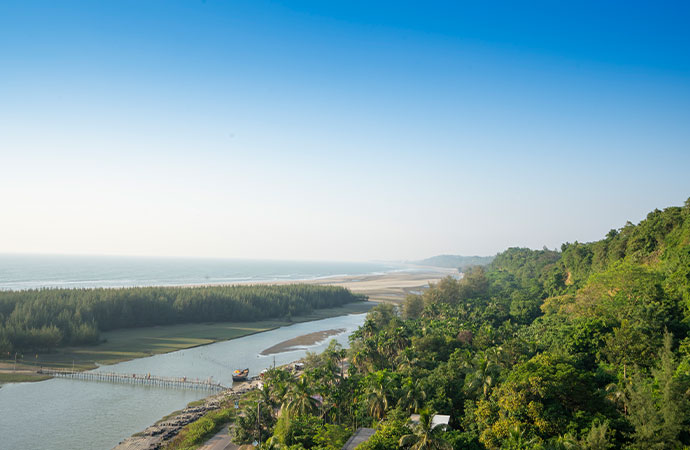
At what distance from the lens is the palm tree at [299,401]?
39.8 metres

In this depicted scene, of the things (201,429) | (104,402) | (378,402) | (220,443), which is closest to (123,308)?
(104,402)

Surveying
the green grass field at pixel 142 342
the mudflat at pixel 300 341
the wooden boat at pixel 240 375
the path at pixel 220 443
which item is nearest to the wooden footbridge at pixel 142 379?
the wooden boat at pixel 240 375

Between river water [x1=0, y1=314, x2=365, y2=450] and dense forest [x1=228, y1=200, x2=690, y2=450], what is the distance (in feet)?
47.3

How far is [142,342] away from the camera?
278 feet

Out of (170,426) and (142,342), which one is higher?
(142,342)

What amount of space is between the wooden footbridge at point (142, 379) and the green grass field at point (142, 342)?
11.2 feet

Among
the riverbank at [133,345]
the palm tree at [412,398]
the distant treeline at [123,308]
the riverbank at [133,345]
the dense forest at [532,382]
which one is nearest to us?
the dense forest at [532,382]

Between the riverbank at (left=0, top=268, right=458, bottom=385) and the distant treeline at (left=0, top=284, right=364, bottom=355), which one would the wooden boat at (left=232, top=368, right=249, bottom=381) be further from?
the distant treeline at (left=0, top=284, right=364, bottom=355)

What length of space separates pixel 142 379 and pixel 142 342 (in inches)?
1049

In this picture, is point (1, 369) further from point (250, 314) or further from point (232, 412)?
point (250, 314)

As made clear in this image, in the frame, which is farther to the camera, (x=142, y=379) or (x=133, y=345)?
(x=133, y=345)

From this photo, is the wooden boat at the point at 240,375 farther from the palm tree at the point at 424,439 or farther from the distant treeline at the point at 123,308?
the palm tree at the point at 424,439

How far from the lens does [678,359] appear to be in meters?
39.1

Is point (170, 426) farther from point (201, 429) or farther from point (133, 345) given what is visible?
point (133, 345)
